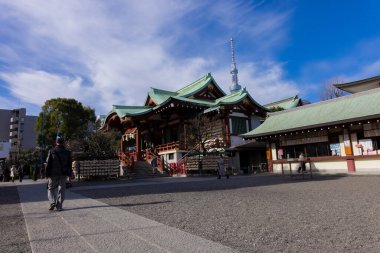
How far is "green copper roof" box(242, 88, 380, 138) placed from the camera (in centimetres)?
1652

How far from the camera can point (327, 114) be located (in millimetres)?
18859

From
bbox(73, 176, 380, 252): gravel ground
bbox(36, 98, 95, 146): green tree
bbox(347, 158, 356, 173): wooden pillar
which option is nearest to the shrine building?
bbox(36, 98, 95, 146): green tree

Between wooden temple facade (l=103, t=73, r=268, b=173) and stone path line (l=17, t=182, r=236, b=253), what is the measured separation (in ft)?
52.9

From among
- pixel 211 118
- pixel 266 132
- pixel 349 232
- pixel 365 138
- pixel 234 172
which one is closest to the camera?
pixel 349 232

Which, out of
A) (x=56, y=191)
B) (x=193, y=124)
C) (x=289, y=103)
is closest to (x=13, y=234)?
(x=56, y=191)

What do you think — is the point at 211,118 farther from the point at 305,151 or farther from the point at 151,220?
the point at 151,220

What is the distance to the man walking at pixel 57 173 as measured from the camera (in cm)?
689

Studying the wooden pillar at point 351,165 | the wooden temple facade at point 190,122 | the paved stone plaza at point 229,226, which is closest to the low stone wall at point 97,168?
the wooden temple facade at point 190,122

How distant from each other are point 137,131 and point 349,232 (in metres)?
25.7

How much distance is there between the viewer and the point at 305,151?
1995 cm

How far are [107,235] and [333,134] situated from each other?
57.2 ft

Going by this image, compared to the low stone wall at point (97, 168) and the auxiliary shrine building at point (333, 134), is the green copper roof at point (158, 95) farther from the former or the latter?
the auxiliary shrine building at point (333, 134)

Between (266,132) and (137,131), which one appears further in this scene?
(137,131)

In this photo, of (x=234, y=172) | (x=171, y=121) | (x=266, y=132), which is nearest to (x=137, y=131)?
(x=171, y=121)
